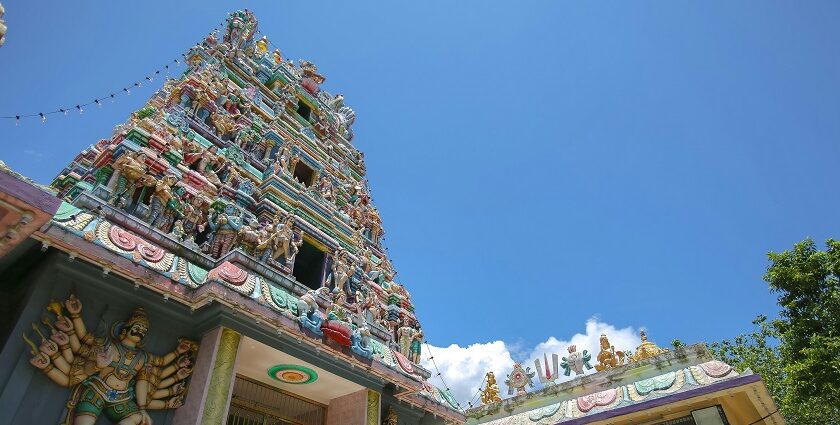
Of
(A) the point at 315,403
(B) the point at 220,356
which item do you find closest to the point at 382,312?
(A) the point at 315,403

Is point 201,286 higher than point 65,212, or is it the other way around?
point 65,212

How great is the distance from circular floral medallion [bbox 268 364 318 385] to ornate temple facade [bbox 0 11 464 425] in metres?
0.06

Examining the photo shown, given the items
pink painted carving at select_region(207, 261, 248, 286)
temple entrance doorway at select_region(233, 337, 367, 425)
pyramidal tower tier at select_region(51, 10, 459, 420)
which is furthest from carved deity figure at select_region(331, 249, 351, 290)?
pink painted carving at select_region(207, 261, 248, 286)

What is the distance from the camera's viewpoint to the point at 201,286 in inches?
319

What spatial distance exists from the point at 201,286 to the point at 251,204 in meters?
4.83

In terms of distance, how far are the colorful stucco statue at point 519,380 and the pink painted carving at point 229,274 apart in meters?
13.1

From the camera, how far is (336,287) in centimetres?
1274

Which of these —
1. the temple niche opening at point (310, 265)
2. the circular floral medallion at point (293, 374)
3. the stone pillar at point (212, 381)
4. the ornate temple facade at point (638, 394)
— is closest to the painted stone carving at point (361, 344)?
the circular floral medallion at point (293, 374)

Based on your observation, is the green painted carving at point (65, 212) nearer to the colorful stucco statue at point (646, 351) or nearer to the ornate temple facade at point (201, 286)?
the ornate temple facade at point (201, 286)

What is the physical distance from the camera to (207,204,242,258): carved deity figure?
35.8ft

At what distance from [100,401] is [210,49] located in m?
12.9

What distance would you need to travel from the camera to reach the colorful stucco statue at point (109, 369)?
6773mm

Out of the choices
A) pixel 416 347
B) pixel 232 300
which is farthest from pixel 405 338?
pixel 232 300

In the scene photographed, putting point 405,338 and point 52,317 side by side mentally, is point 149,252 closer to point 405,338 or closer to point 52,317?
point 52,317
